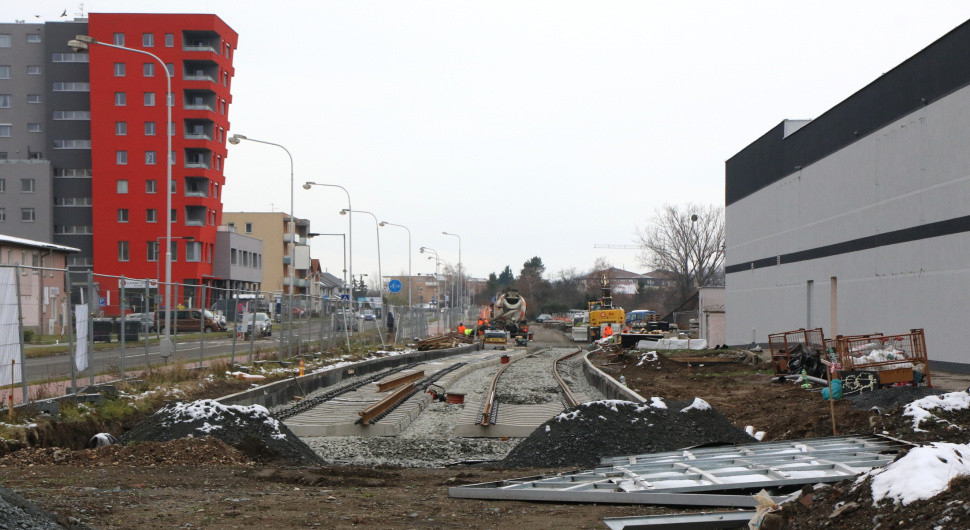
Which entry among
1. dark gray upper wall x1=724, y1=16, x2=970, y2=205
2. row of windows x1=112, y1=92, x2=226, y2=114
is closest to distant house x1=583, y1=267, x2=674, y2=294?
row of windows x1=112, y1=92, x2=226, y2=114

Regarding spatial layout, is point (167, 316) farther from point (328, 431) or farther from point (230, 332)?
point (328, 431)

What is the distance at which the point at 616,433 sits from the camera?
1245cm

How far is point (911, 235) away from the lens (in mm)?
26234

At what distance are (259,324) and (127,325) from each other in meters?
9.08

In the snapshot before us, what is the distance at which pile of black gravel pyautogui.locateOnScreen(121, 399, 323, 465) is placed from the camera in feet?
39.5

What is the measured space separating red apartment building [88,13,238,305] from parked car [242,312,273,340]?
49.1 meters

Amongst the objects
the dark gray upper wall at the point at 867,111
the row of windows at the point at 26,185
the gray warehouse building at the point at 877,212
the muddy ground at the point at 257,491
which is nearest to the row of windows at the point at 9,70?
the row of windows at the point at 26,185

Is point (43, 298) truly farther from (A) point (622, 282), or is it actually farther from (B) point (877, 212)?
(A) point (622, 282)

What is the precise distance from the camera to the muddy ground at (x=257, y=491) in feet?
23.5

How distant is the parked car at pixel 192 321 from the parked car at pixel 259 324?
1.34 meters

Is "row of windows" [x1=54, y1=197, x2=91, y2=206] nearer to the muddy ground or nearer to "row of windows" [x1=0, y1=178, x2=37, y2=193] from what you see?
"row of windows" [x1=0, y1=178, x2=37, y2=193]

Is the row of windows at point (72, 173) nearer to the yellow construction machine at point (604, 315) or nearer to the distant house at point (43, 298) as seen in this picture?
the yellow construction machine at point (604, 315)

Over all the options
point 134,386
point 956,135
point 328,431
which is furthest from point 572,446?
point 956,135

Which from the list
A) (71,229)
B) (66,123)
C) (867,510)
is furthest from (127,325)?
(66,123)
